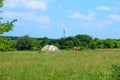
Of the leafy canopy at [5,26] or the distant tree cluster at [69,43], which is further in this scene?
the distant tree cluster at [69,43]

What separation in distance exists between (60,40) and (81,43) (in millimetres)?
3077

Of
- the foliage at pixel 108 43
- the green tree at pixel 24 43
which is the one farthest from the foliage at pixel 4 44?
the foliage at pixel 108 43

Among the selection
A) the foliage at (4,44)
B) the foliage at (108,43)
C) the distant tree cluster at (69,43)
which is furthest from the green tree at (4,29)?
the foliage at (108,43)

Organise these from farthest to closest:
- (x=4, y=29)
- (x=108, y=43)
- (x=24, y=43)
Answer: (x=108, y=43), (x=24, y=43), (x=4, y=29)

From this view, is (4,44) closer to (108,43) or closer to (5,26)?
(5,26)

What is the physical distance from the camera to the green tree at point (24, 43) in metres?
53.2

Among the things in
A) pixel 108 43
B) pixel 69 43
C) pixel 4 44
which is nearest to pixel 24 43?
pixel 69 43

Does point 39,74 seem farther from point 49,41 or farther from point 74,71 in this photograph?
point 49,41

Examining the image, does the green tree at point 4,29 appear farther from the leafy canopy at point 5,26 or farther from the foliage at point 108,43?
the foliage at point 108,43

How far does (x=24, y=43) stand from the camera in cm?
5388

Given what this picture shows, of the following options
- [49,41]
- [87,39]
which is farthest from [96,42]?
[49,41]

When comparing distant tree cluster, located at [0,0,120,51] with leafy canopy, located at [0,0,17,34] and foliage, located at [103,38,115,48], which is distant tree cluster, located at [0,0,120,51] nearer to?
foliage, located at [103,38,115,48]

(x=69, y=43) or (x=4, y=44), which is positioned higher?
(x=69, y=43)

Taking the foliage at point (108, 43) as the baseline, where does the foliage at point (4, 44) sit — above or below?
below
